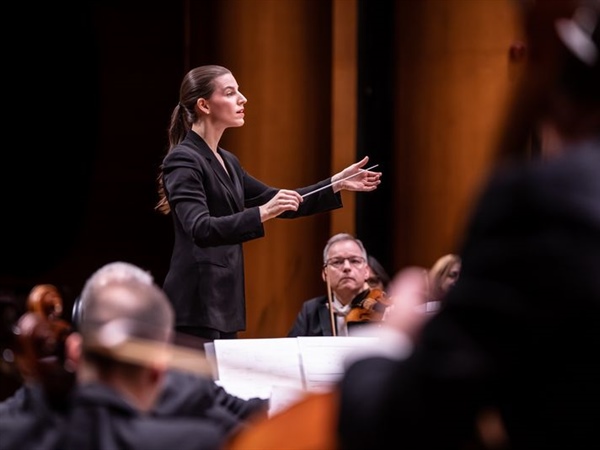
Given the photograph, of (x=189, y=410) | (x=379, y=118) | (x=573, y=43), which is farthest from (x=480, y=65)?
(x=573, y=43)

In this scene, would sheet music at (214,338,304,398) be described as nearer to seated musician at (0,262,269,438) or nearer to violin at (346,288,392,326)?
seated musician at (0,262,269,438)

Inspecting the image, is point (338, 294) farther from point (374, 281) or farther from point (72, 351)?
point (72, 351)

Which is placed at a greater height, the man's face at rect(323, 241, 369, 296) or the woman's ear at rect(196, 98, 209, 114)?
the woman's ear at rect(196, 98, 209, 114)

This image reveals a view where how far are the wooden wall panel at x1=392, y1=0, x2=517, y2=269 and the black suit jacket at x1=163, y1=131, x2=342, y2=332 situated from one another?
2047 millimetres

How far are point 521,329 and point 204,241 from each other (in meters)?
2.43

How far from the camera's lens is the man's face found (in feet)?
14.0

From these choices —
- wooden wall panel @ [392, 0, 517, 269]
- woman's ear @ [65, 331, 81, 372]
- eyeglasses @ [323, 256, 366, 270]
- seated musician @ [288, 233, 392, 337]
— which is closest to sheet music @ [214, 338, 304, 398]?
woman's ear @ [65, 331, 81, 372]

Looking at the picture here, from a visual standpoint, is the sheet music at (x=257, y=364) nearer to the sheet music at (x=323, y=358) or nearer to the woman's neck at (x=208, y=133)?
the sheet music at (x=323, y=358)

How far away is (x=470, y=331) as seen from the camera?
1.08 metres

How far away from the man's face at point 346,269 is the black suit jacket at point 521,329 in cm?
314

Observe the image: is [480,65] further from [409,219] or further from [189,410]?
[189,410]

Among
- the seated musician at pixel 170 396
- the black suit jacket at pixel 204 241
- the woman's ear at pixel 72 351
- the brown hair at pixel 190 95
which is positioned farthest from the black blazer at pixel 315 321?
the woman's ear at pixel 72 351

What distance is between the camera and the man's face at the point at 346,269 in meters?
4.25

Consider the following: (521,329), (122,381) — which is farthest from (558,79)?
(122,381)
